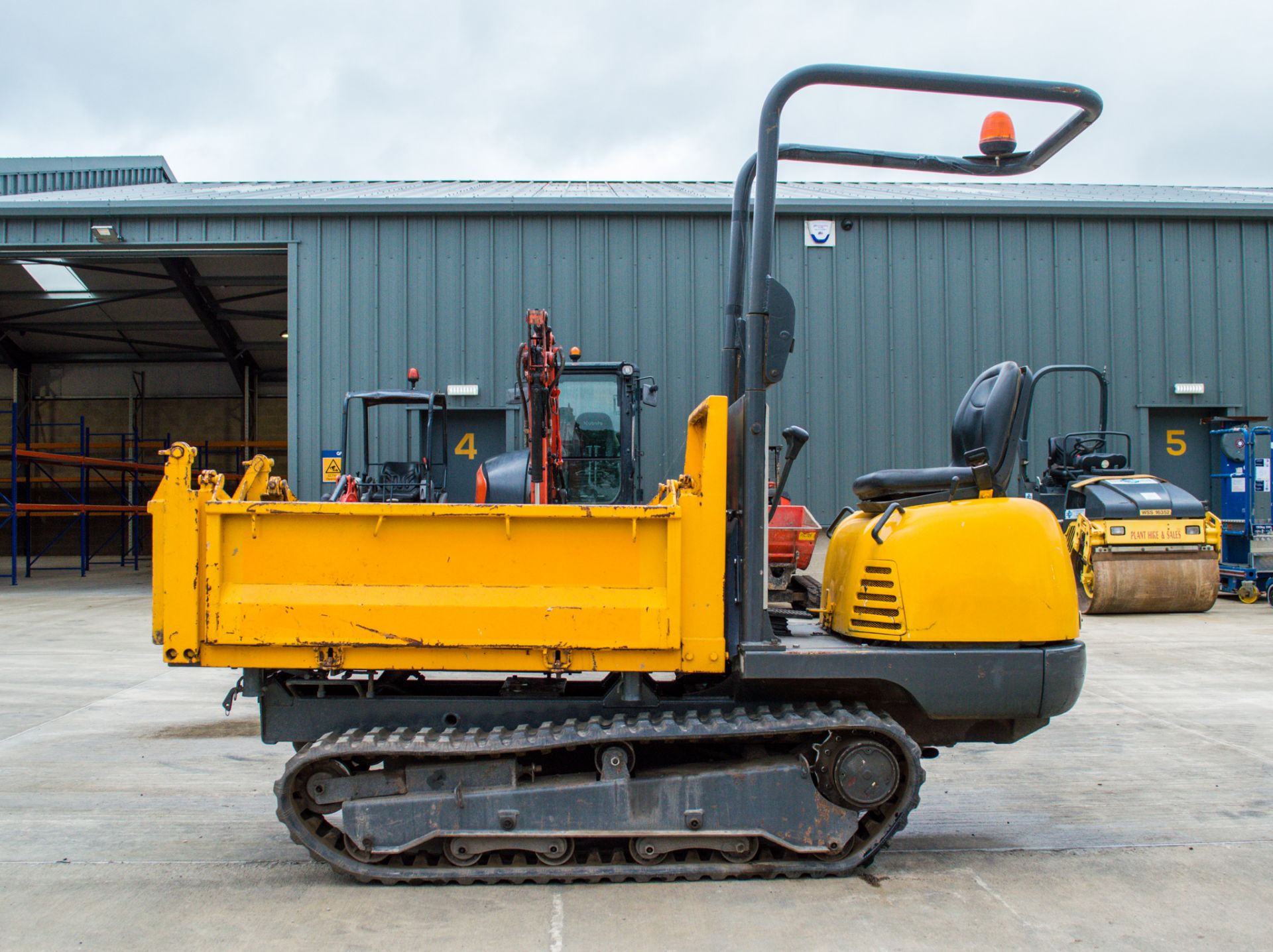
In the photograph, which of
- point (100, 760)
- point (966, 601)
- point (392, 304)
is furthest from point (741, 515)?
point (392, 304)

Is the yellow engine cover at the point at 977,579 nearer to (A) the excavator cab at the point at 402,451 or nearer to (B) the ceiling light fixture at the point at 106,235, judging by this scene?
(A) the excavator cab at the point at 402,451

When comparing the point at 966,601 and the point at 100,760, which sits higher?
the point at 966,601

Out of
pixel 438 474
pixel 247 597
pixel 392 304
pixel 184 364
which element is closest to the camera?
pixel 247 597

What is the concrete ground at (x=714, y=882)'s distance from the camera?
9.65 ft

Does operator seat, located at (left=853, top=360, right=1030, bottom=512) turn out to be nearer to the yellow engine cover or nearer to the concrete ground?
the yellow engine cover

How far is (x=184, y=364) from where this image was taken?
23672 mm

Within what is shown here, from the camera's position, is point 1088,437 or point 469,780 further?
point 1088,437

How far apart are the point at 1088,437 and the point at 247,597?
1158 centimetres

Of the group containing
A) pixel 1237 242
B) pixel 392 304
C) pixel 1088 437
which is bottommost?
pixel 1088 437

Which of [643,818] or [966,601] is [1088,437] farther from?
[643,818]

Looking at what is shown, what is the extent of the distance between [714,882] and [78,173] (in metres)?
25.1

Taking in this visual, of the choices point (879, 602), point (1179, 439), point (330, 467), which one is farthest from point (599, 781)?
point (1179, 439)

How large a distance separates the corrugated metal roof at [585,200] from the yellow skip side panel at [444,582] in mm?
9921

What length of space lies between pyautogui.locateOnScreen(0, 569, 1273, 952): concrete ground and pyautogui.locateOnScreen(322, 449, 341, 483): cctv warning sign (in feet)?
20.2
